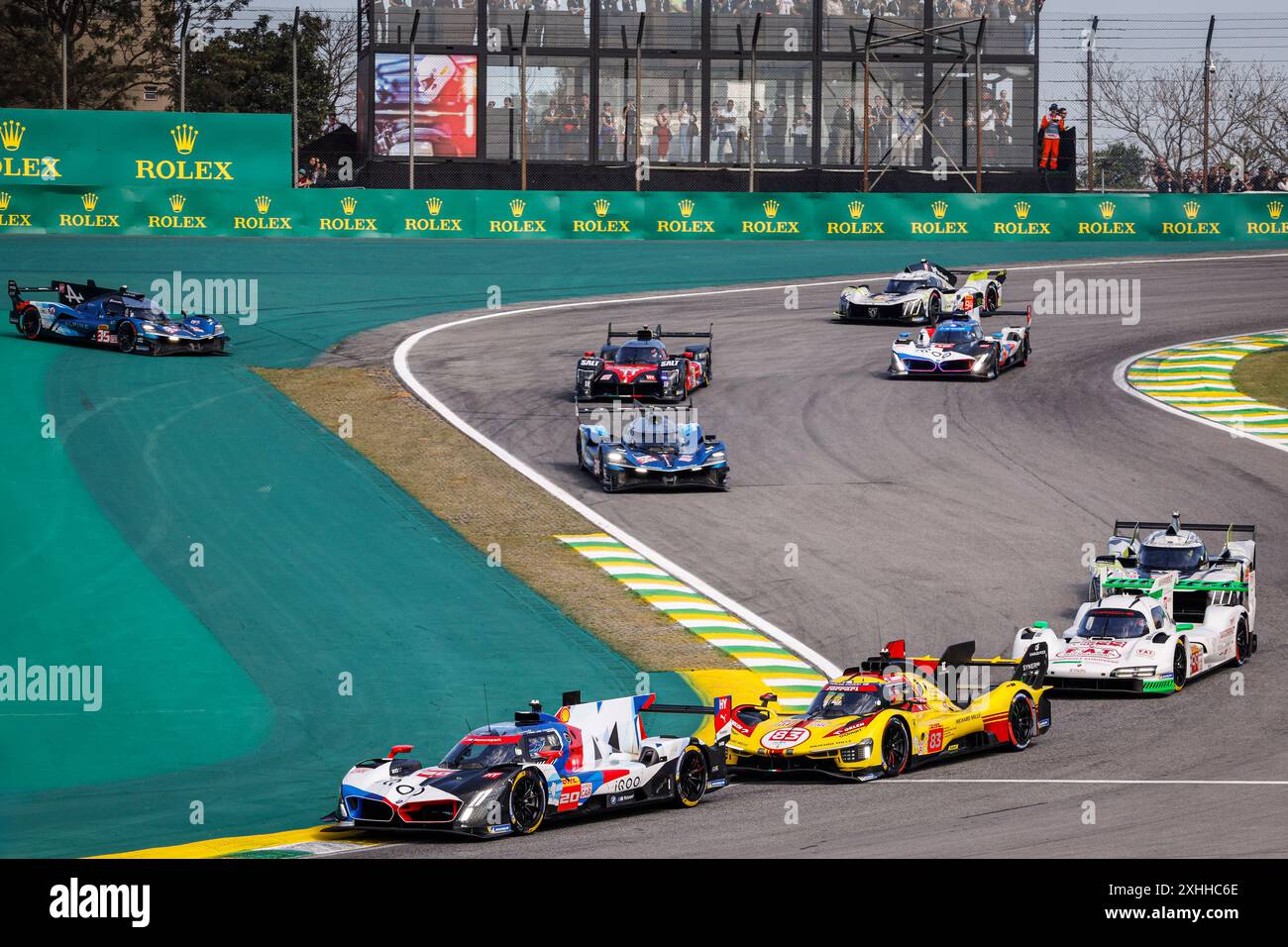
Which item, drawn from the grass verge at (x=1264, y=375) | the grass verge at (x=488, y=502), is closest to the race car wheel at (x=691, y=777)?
the grass verge at (x=488, y=502)

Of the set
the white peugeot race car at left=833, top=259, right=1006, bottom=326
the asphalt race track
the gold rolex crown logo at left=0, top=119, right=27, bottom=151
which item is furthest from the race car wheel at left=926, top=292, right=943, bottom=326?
the gold rolex crown logo at left=0, top=119, right=27, bottom=151

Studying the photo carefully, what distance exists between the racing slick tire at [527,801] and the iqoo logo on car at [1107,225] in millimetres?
46852

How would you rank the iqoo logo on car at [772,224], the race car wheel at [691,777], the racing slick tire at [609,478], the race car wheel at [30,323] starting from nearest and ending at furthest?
the race car wheel at [691,777] < the racing slick tire at [609,478] < the race car wheel at [30,323] < the iqoo logo on car at [772,224]

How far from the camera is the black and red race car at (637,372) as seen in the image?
38.7 metres

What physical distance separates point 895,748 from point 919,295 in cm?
3001

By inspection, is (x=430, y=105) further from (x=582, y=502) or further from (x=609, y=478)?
(x=582, y=502)

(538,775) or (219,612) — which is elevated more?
(538,775)

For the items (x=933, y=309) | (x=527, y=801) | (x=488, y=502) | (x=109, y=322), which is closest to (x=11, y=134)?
(x=109, y=322)

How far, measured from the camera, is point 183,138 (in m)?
53.0

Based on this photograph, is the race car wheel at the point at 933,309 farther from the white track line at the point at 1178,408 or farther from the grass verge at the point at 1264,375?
the grass verge at the point at 1264,375

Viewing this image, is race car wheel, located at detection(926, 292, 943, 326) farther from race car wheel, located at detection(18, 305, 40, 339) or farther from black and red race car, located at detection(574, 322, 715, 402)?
race car wheel, located at detection(18, 305, 40, 339)
